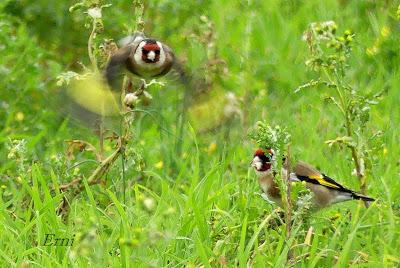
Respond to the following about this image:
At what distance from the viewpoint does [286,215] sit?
15.3ft

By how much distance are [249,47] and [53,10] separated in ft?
4.98

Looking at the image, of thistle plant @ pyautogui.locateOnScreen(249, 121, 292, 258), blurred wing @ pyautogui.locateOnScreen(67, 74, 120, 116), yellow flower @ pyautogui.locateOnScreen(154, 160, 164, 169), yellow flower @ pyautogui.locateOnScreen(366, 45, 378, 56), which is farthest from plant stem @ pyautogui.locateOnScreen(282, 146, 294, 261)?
yellow flower @ pyautogui.locateOnScreen(366, 45, 378, 56)

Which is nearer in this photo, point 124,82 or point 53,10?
point 124,82

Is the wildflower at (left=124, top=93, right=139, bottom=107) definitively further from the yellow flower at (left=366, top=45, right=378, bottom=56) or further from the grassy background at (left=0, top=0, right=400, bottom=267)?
the yellow flower at (left=366, top=45, right=378, bottom=56)

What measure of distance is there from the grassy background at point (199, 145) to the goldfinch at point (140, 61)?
0.10 m

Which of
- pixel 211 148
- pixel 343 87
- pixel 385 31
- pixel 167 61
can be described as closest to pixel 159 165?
pixel 211 148

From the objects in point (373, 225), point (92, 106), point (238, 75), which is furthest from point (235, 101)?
point (373, 225)

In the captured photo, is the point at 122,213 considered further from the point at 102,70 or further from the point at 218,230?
the point at 102,70

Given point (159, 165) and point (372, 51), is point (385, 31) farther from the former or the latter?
point (159, 165)

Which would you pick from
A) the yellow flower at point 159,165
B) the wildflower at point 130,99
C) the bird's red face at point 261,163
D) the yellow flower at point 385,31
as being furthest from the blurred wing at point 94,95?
the yellow flower at point 385,31

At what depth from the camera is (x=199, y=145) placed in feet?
22.5

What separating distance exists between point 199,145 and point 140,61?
4.74 ft

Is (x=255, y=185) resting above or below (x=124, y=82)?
below

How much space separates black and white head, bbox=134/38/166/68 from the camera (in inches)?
217
